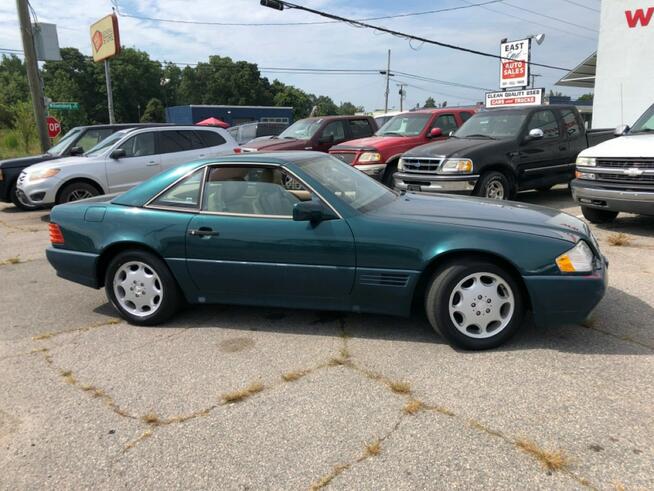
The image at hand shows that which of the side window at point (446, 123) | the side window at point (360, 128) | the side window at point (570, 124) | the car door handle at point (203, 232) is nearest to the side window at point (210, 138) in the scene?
the side window at point (360, 128)

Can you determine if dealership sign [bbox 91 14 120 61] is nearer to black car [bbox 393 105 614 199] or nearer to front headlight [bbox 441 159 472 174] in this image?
black car [bbox 393 105 614 199]

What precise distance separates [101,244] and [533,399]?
11.4 feet

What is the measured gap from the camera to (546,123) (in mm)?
9539

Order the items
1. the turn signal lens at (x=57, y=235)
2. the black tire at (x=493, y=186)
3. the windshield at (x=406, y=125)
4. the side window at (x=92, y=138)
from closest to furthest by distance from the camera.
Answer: the turn signal lens at (x=57, y=235) < the black tire at (x=493, y=186) < the windshield at (x=406, y=125) < the side window at (x=92, y=138)

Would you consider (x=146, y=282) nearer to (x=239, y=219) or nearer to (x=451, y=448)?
(x=239, y=219)

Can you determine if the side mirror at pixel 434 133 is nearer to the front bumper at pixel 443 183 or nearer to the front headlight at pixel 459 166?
the front bumper at pixel 443 183

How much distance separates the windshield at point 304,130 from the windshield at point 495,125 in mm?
3775

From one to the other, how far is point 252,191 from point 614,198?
197 inches

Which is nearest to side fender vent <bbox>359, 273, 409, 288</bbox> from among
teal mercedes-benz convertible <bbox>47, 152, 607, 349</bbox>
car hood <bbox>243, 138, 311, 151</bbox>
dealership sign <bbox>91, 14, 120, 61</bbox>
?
teal mercedes-benz convertible <bbox>47, 152, 607, 349</bbox>

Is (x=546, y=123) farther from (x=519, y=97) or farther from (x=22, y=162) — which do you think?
(x=519, y=97)

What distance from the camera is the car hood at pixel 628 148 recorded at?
6.50m

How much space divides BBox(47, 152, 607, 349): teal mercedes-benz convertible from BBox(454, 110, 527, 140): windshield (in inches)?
207

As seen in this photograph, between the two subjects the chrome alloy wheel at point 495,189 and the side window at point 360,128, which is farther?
the side window at point 360,128

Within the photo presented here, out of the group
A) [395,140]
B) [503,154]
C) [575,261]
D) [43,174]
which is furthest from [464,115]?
[575,261]
